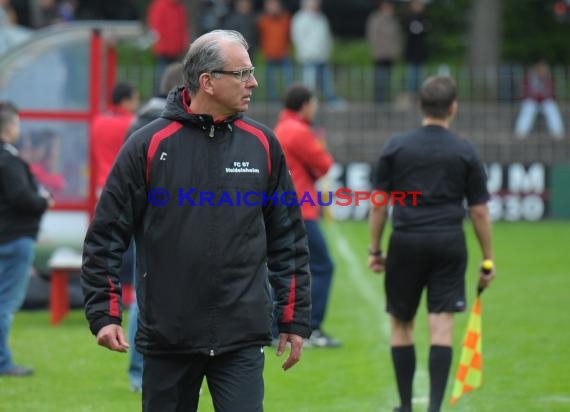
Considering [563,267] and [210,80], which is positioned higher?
[210,80]

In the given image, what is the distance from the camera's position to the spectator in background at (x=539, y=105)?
75.5 ft

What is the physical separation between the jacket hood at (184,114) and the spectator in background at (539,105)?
18.1m

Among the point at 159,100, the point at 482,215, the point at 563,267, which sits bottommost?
the point at 563,267

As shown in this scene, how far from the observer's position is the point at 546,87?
76.0 feet

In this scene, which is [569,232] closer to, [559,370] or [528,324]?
[528,324]

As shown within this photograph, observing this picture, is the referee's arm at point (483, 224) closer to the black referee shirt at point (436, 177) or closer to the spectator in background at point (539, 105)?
the black referee shirt at point (436, 177)

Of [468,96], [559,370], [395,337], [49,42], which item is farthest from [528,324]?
[468,96]

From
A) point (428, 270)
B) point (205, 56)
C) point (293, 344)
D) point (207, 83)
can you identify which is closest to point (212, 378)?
point (293, 344)

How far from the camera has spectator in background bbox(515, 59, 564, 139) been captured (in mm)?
23000

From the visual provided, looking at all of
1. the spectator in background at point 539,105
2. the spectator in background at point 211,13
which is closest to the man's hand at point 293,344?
the spectator in background at point 211,13

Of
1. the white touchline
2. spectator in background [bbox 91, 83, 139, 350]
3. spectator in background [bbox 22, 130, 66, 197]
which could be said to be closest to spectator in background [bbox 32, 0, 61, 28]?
the white touchline

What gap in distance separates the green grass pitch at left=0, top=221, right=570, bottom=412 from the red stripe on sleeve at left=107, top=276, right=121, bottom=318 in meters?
3.09

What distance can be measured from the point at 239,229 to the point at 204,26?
22.3 metres

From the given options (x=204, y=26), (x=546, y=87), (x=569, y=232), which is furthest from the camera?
(x=204, y=26)
